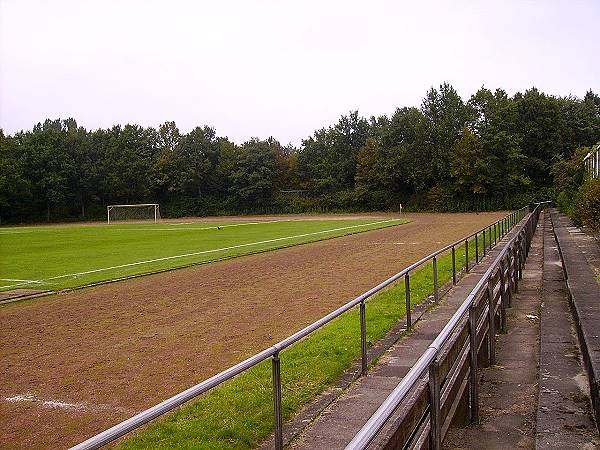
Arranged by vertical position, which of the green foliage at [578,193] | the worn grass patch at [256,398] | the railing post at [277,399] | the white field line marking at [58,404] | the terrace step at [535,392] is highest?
the green foliage at [578,193]

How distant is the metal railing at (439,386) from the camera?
111 inches

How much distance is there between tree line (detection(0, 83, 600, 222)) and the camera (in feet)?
226

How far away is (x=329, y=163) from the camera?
85.1 meters

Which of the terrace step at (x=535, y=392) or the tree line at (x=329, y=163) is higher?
the tree line at (x=329, y=163)

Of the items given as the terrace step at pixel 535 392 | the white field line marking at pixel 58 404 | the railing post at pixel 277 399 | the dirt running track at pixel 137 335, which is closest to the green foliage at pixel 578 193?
the dirt running track at pixel 137 335

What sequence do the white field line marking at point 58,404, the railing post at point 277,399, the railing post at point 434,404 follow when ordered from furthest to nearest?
the white field line marking at point 58,404 → the railing post at point 277,399 → the railing post at point 434,404

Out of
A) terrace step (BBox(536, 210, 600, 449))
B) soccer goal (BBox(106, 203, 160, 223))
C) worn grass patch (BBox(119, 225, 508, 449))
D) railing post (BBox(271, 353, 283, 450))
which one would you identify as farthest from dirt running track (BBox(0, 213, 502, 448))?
soccer goal (BBox(106, 203, 160, 223))

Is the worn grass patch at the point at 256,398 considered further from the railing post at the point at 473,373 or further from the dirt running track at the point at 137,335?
the railing post at the point at 473,373

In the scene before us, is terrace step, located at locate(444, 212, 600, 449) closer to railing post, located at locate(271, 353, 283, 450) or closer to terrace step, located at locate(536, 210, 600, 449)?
terrace step, located at locate(536, 210, 600, 449)

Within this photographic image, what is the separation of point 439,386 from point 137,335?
24.4 feet

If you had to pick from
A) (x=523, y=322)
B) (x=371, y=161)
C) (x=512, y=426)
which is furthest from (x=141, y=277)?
(x=371, y=161)

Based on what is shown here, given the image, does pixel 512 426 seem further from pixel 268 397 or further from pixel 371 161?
pixel 371 161

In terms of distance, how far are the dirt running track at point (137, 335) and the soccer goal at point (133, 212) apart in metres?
61.0

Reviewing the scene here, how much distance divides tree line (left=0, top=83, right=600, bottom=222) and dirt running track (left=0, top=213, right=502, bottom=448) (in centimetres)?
5304
